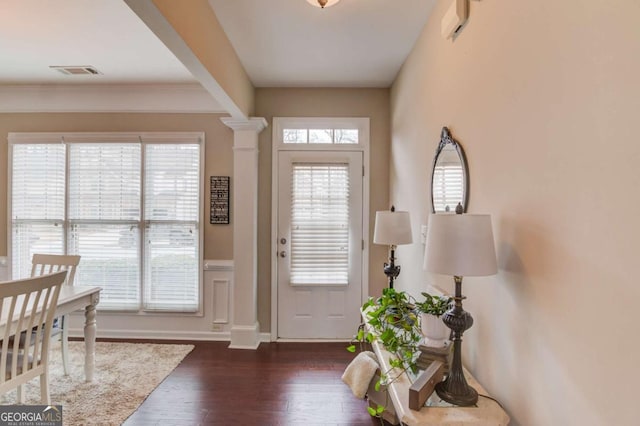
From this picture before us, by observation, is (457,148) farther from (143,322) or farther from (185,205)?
(143,322)

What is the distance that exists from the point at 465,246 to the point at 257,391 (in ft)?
7.03

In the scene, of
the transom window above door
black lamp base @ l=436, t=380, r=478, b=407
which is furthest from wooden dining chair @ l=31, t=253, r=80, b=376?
black lamp base @ l=436, t=380, r=478, b=407

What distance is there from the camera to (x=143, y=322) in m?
3.54

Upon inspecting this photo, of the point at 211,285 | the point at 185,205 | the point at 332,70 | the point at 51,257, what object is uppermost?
the point at 332,70

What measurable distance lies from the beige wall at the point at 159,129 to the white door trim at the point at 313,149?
507mm

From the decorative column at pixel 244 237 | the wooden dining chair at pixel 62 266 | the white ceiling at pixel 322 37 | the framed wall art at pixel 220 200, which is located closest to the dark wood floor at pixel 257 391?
the decorative column at pixel 244 237

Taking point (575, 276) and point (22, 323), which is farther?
point (22, 323)

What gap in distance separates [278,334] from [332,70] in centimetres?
282

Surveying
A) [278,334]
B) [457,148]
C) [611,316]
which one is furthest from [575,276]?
[278,334]

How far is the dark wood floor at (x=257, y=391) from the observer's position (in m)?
2.19

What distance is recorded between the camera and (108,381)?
259 cm

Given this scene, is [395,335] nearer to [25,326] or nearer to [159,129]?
[25,326]

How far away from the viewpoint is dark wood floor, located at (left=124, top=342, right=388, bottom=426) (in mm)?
2189

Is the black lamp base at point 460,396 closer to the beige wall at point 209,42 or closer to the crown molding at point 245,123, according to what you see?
the beige wall at point 209,42
